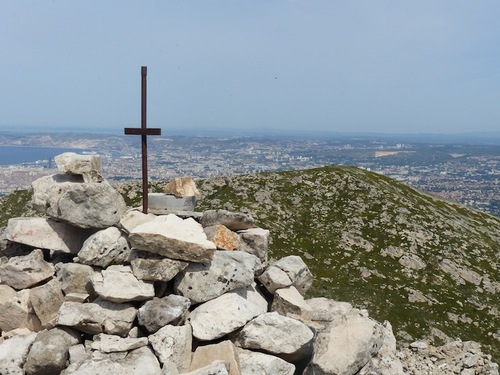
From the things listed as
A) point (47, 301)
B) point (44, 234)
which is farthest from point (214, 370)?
point (44, 234)

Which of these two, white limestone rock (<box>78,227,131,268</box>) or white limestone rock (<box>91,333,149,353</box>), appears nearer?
white limestone rock (<box>91,333,149,353</box>)

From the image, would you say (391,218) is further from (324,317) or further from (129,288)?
(129,288)

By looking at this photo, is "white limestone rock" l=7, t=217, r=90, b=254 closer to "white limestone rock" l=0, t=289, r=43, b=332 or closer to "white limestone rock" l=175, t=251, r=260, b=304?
"white limestone rock" l=0, t=289, r=43, b=332

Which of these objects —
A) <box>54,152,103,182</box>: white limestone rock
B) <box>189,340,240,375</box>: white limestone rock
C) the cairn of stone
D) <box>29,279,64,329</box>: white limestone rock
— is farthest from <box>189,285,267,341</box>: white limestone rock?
<box>54,152,103,182</box>: white limestone rock

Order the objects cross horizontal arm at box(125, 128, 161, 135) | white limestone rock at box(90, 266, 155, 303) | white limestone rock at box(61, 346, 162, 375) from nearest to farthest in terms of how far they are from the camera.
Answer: white limestone rock at box(61, 346, 162, 375) < white limestone rock at box(90, 266, 155, 303) < cross horizontal arm at box(125, 128, 161, 135)

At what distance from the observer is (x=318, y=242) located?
57.6m

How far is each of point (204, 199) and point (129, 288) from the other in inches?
→ 2105

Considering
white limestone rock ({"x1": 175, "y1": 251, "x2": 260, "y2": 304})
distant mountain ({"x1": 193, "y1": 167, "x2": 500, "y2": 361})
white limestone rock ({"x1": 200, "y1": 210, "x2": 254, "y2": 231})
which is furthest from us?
distant mountain ({"x1": 193, "y1": 167, "x2": 500, "y2": 361})

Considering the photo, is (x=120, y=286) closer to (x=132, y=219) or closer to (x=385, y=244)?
(x=132, y=219)

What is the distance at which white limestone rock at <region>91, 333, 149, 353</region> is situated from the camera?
1307cm

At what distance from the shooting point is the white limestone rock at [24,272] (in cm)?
1597

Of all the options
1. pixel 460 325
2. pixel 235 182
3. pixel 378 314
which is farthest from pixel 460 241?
pixel 235 182

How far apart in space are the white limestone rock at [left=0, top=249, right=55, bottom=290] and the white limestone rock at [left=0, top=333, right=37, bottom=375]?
2.55m

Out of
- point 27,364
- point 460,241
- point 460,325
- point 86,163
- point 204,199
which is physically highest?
point 86,163
